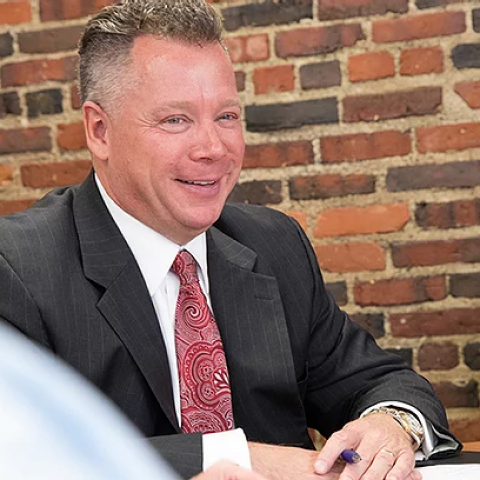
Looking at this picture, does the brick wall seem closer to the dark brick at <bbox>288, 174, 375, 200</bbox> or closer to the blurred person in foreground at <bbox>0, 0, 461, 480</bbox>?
the dark brick at <bbox>288, 174, 375, 200</bbox>

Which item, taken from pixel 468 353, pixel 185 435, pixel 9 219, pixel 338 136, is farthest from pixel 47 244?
pixel 468 353

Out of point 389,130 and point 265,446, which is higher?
point 389,130

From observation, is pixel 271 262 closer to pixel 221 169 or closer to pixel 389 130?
pixel 221 169

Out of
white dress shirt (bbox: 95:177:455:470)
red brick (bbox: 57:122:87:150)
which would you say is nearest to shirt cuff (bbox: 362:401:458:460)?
white dress shirt (bbox: 95:177:455:470)

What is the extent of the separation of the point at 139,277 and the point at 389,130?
2.99 feet

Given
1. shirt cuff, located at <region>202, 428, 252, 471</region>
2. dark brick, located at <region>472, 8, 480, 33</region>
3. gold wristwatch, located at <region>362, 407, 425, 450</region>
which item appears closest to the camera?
shirt cuff, located at <region>202, 428, 252, 471</region>

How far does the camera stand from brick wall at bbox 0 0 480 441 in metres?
2.08

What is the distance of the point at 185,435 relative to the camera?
120cm

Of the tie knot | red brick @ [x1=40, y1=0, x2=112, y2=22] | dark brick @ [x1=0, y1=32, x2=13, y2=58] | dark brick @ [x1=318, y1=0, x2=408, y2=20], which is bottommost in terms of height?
the tie knot

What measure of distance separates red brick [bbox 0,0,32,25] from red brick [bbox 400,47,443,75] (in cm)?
97

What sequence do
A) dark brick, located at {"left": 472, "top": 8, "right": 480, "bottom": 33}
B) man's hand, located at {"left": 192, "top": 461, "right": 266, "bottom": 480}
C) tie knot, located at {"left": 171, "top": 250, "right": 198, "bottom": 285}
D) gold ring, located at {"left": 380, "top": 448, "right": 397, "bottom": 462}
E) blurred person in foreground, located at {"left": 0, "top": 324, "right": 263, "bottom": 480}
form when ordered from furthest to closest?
dark brick, located at {"left": 472, "top": 8, "right": 480, "bottom": 33}, tie knot, located at {"left": 171, "top": 250, "right": 198, "bottom": 285}, gold ring, located at {"left": 380, "top": 448, "right": 397, "bottom": 462}, man's hand, located at {"left": 192, "top": 461, "right": 266, "bottom": 480}, blurred person in foreground, located at {"left": 0, "top": 324, "right": 263, "bottom": 480}

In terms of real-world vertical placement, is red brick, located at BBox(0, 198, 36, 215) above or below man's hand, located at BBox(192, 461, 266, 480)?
below

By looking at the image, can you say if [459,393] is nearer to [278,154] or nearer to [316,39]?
[278,154]

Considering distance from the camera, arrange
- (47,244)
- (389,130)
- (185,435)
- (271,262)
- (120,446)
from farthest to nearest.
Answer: (389,130) < (271,262) < (47,244) < (185,435) < (120,446)
